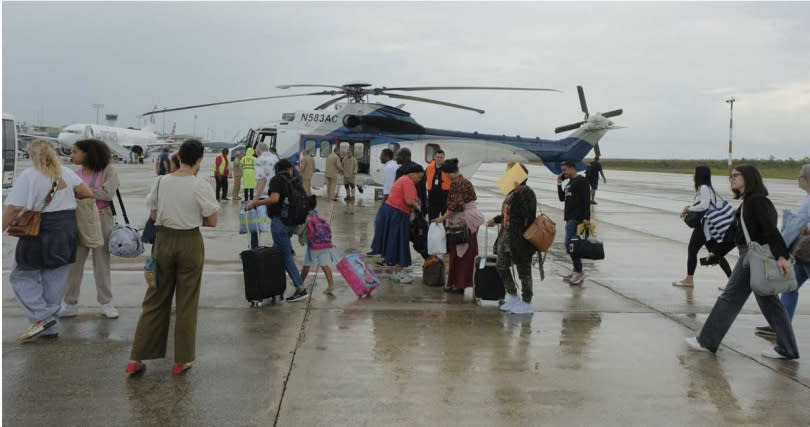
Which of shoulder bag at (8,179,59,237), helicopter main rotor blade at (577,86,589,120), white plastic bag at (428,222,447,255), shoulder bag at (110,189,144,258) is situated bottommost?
white plastic bag at (428,222,447,255)

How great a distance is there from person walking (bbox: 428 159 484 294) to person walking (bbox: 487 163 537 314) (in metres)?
0.73

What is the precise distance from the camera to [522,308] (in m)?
6.80

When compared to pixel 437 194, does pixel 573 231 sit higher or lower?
lower

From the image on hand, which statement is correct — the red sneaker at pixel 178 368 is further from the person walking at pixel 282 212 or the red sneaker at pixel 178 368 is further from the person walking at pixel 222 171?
the person walking at pixel 222 171

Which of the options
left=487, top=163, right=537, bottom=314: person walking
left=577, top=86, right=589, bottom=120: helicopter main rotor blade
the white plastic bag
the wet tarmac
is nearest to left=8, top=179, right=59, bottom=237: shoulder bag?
the wet tarmac

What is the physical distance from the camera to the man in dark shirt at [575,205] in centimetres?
824

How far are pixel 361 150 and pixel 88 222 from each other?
14.0 metres

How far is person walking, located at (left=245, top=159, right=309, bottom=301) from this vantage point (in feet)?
23.0

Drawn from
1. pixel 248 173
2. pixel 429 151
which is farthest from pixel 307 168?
pixel 429 151

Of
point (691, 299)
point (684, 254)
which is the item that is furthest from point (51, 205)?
point (684, 254)

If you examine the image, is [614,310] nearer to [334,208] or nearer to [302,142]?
[334,208]

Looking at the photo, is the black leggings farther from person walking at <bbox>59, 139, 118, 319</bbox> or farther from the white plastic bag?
person walking at <bbox>59, 139, 118, 319</bbox>

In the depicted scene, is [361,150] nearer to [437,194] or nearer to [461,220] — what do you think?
[437,194]

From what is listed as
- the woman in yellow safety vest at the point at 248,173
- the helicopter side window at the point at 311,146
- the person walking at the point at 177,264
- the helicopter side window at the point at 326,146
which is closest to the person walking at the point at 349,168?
the helicopter side window at the point at 326,146
